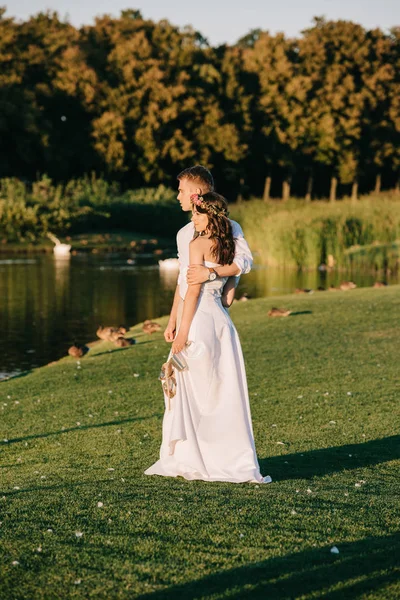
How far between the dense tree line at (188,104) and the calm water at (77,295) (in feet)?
87.8

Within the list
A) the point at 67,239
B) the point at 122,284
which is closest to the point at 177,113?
the point at 67,239

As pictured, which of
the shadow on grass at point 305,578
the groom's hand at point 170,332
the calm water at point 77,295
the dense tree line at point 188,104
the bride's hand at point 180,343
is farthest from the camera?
the dense tree line at point 188,104

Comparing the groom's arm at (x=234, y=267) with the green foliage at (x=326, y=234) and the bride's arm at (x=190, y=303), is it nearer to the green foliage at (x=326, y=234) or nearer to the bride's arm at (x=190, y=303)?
the bride's arm at (x=190, y=303)

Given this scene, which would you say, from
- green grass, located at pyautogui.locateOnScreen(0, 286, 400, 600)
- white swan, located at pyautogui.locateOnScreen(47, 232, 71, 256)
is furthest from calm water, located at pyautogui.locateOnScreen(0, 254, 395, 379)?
green grass, located at pyautogui.locateOnScreen(0, 286, 400, 600)

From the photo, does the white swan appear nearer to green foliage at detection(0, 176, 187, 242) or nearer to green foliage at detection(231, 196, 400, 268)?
green foliage at detection(0, 176, 187, 242)

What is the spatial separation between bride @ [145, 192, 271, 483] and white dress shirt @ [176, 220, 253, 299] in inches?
3.2

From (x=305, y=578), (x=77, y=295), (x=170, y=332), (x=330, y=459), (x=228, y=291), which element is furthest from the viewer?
(x=77, y=295)

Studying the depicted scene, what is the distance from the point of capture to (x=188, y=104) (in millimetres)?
74062

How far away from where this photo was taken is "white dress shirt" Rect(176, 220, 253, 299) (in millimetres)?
7895

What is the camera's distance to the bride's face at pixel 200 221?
7.74 meters

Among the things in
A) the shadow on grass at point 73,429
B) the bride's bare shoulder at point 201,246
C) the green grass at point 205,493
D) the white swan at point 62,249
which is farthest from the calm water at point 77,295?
the bride's bare shoulder at point 201,246

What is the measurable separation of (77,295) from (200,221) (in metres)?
25.1

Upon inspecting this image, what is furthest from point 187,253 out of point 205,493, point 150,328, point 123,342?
point 150,328

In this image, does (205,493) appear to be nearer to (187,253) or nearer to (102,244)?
(187,253)
